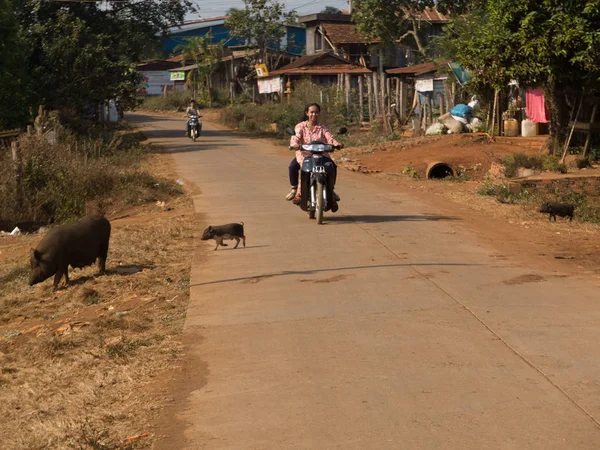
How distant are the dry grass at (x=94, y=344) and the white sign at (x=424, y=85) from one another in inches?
981

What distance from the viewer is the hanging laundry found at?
2464 cm

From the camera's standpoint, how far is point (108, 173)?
18.3 metres

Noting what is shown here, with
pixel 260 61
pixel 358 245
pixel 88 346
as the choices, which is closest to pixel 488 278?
pixel 358 245

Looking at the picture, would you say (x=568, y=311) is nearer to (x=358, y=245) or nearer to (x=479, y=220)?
(x=358, y=245)

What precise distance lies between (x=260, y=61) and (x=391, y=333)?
55.5 meters

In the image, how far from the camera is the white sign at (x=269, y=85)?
180ft

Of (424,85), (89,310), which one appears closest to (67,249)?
(89,310)

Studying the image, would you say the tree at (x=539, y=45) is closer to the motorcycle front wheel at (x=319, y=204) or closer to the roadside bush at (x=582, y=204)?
the roadside bush at (x=582, y=204)

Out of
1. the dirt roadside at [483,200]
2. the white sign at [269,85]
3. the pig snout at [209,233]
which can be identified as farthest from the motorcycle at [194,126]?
the pig snout at [209,233]

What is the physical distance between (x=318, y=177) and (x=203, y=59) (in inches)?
2236

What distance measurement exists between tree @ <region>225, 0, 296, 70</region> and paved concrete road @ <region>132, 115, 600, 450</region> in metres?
49.6

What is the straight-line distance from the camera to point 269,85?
56.9 m

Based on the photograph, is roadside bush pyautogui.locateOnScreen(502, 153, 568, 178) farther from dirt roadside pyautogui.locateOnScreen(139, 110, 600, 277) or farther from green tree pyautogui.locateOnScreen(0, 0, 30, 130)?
green tree pyautogui.locateOnScreen(0, 0, 30, 130)

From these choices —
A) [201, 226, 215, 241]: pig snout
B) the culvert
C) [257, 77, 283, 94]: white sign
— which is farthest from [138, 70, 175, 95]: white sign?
[201, 226, 215, 241]: pig snout
